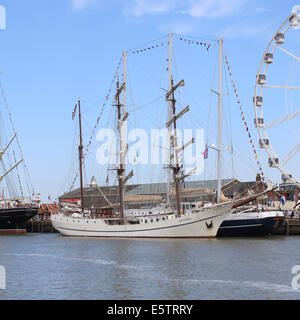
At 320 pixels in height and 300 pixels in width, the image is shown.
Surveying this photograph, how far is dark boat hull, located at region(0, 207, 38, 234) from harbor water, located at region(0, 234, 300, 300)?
32.4 m

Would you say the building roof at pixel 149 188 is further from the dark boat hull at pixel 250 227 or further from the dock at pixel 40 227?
the dark boat hull at pixel 250 227

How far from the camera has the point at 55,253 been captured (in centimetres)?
5303

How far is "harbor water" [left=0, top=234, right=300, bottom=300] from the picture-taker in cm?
3073

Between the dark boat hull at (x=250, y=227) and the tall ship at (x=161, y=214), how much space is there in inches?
68.1

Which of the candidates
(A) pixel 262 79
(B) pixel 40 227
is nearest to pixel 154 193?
(B) pixel 40 227

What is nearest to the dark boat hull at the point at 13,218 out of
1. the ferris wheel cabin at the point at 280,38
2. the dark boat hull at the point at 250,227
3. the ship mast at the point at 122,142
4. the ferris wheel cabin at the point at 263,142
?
the ship mast at the point at 122,142

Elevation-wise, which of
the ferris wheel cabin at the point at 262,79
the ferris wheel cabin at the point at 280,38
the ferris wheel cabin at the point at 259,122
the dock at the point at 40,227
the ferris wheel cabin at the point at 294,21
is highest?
the ferris wheel cabin at the point at 294,21

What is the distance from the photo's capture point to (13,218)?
89.2m

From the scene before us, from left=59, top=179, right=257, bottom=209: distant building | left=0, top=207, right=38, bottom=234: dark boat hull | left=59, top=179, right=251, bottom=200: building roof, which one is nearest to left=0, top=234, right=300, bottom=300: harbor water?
left=59, top=179, right=257, bottom=209: distant building

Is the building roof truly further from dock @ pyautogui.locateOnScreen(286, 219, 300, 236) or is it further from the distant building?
dock @ pyautogui.locateOnScreen(286, 219, 300, 236)

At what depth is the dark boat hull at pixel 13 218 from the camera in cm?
8856
